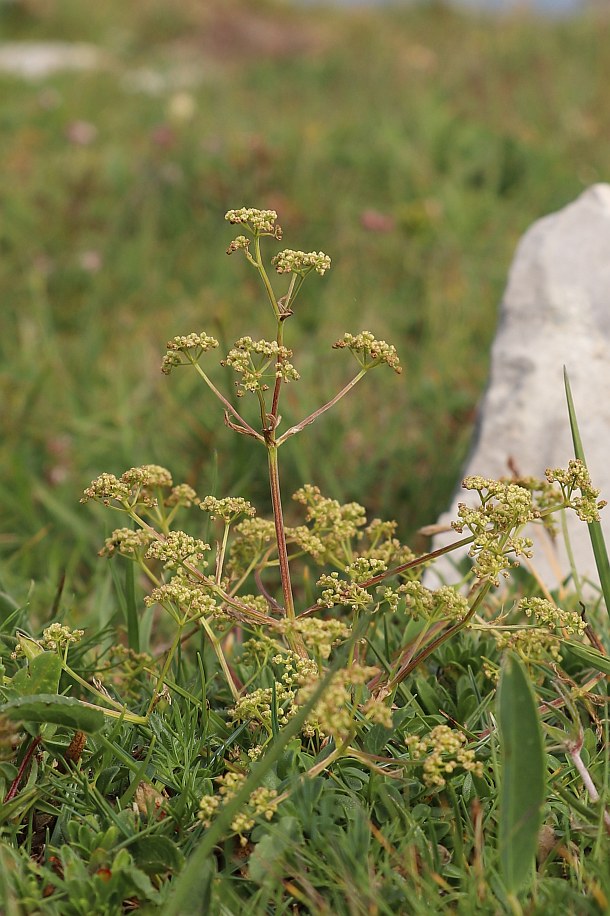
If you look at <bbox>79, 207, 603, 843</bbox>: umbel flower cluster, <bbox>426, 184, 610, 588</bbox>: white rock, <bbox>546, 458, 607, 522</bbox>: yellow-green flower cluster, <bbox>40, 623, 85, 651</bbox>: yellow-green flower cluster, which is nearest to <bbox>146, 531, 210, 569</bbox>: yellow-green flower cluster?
<bbox>79, 207, 603, 843</bbox>: umbel flower cluster

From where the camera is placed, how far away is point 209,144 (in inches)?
221

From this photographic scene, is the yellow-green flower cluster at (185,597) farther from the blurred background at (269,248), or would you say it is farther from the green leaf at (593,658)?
the green leaf at (593,658)

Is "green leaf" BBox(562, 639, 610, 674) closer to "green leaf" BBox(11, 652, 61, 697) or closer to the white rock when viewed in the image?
the white rock

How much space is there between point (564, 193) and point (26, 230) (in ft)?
9.24

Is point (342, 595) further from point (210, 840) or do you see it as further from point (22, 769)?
point (22, 769)

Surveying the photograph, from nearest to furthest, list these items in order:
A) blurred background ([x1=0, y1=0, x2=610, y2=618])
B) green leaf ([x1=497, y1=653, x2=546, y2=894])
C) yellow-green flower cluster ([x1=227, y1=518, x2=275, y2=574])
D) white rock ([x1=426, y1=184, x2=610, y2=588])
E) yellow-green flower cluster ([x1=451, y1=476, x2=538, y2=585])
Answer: green leaf ([x1=497, y1=653, x2=546, y2=894]) → yellow-green flower cluster ([x1=451, y1=476, x2=538, y2=585]) → yellow-green flower cluster ([x1=227, y1=518, x2=275, y2=574]) → white rock ([x1=426, y1=184, x2=610, y2=588]) → blurred background ([x1=0, y1=0, x2=610, y2=618])

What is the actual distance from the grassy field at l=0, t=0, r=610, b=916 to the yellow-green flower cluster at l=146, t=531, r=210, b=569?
29 centimetres

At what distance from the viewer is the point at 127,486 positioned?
172 cm

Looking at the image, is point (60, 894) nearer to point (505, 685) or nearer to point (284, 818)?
point (284, 818)

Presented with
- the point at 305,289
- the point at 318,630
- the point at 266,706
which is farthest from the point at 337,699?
the point at 305,289

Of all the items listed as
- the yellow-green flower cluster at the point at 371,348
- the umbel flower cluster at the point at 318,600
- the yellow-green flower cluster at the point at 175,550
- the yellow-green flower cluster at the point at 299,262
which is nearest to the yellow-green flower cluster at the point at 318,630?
the umbel flower cluster at the point at 318,600

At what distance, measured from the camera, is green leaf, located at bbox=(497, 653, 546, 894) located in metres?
1.37

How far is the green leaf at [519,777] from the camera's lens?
1.37 m

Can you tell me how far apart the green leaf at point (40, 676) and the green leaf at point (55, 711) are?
0.28 ft
